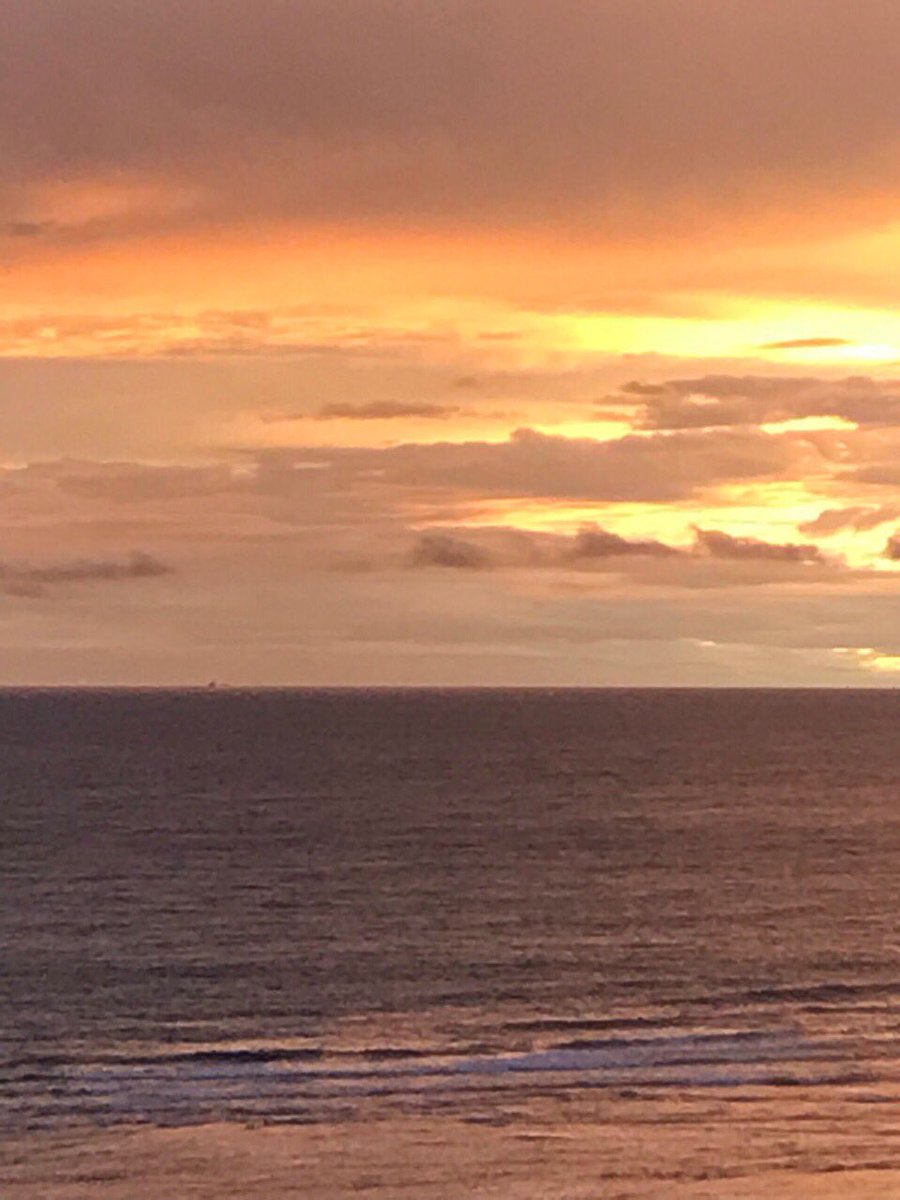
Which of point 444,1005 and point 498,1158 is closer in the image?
point 498,1158

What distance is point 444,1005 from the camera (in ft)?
183

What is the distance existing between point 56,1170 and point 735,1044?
832 inches

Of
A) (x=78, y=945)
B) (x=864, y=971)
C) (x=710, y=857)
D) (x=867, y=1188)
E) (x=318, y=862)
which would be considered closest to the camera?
(x=867, y=1188)

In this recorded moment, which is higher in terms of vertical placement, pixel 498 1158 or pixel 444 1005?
pixel 498 1158

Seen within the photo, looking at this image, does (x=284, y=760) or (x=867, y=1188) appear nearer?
(x=867, y=1188)

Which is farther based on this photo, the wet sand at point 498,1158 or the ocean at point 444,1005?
the ocean at point 444,1005

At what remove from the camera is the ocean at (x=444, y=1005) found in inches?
1406

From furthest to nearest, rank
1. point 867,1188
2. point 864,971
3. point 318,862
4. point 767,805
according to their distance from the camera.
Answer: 1. point 767,805
2. point 318,862
3. point 864,971
4. point 867,1188

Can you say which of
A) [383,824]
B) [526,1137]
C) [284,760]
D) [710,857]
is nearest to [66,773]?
[284,760]

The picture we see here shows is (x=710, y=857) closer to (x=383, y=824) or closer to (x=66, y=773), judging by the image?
(x=383, y=824)

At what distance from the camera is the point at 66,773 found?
6329 inches

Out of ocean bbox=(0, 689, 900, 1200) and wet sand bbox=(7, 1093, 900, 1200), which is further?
ocean bbox=(0, 689, 900, 1200)

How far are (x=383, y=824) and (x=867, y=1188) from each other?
8608 cm

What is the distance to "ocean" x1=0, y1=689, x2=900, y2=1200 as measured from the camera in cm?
3572
